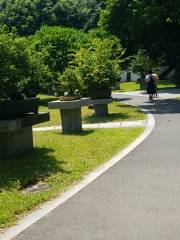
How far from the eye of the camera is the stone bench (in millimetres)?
10289

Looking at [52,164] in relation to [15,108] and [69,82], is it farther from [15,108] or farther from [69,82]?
[69,82]

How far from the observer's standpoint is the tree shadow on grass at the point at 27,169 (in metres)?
8.67

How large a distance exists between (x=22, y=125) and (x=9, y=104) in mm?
492

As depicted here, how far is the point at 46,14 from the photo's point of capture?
86.0 metres

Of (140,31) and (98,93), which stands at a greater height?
(140,31)

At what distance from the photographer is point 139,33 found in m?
43.1

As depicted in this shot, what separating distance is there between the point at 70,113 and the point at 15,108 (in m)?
5.02

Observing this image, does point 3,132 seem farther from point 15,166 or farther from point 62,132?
point 62,132

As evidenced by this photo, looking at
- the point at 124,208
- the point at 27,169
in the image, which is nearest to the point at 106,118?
the point at 27,169

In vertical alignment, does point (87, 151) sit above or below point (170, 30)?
below

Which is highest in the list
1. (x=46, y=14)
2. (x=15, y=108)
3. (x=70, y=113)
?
(x=46, y=14)

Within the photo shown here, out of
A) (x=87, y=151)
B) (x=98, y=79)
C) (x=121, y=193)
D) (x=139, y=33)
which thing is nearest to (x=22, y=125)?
(x=87, y=151)

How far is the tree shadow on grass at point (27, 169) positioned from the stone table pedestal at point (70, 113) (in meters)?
3.75

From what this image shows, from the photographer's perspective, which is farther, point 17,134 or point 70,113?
point 70,113
